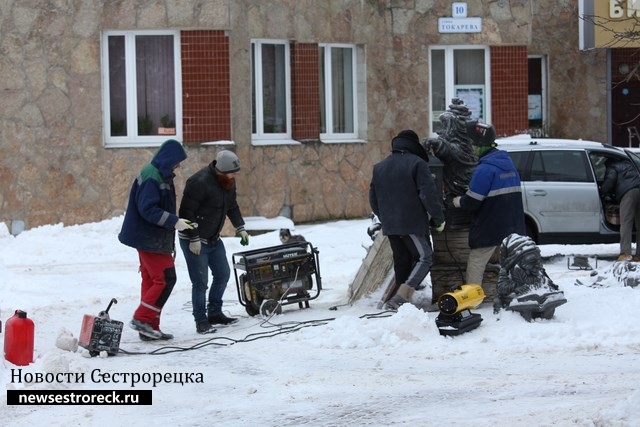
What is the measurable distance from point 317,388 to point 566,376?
194 centimetres

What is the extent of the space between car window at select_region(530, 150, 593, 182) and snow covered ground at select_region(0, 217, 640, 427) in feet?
8.71

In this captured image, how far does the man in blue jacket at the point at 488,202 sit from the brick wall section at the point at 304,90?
29.7 feet

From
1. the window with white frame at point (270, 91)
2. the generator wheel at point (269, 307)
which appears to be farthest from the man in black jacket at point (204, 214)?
the window with white frame at point (270, 91)

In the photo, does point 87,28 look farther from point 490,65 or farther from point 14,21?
point 490,65

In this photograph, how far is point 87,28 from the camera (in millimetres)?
19703

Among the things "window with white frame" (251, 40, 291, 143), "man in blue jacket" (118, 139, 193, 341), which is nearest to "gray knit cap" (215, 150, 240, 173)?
"man in blue jacket" (118, 139, 193, 341)

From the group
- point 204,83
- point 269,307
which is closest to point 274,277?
point 269,307

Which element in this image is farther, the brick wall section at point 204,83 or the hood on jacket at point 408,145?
the brick wall section at point 204,83

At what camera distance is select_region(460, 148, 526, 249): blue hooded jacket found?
12148 millimetres

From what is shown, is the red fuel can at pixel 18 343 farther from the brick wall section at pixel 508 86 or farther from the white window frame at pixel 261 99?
the brick wall section at pixel 508 86

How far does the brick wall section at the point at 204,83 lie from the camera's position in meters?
19.8

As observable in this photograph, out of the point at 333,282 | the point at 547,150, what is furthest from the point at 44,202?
the point at 547,150

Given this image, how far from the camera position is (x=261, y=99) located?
20906 mm

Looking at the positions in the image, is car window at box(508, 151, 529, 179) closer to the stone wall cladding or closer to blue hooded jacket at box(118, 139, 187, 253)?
the stone wall cladding
